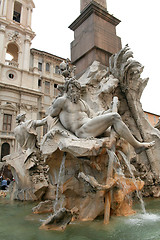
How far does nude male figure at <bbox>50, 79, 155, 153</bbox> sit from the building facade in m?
20.1

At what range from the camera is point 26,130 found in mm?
5672

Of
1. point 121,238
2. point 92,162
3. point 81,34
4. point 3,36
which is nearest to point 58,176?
point 92,162

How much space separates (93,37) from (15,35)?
23.3 m

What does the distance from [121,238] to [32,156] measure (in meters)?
3.76

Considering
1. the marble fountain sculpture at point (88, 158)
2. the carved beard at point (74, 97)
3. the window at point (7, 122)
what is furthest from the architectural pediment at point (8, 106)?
the carved beard at point (74, 97)

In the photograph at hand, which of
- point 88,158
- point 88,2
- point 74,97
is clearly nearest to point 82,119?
point 74,97

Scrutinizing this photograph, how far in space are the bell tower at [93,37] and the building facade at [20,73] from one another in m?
18.2

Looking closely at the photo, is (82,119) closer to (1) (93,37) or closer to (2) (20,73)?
(1) (93,37)

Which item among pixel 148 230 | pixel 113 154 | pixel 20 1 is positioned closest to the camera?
pixel 148 230

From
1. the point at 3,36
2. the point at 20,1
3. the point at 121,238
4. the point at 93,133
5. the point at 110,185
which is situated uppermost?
the point at 20,1

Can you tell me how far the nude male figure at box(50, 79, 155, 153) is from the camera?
3.21m

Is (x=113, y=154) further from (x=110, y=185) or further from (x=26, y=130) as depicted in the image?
(x=26, y=130)

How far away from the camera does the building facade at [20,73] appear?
76.0 feet

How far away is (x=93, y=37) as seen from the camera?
18.6ft
